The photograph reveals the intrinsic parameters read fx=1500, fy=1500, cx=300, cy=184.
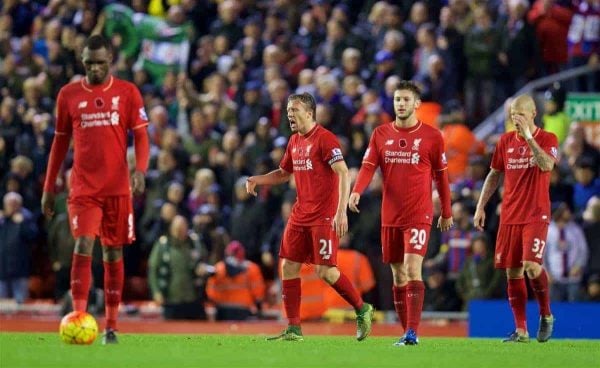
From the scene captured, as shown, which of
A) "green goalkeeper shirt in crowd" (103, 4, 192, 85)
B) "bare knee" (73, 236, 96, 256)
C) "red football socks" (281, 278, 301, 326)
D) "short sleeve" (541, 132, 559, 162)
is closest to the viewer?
"bare knee" (73, 236, 96, 256)

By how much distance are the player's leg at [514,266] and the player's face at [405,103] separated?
1659mm

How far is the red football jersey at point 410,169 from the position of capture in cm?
1466

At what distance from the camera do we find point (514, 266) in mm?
15266

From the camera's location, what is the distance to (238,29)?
2672 centimetres

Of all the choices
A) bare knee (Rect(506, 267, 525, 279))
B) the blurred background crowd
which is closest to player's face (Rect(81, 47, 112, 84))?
bare knee (Rect(506, 267, 525, 279))

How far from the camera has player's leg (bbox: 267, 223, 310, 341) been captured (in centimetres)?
1466

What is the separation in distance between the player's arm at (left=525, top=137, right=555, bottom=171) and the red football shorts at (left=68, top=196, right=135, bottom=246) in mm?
4055

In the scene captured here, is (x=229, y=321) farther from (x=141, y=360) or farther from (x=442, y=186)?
(x=141, y=360)

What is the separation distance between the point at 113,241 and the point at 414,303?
9.65 ft

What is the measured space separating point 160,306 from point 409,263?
9.68 m

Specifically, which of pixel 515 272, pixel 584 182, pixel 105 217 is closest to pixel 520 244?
pixel 515 272

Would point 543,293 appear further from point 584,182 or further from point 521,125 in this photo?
point 584,182

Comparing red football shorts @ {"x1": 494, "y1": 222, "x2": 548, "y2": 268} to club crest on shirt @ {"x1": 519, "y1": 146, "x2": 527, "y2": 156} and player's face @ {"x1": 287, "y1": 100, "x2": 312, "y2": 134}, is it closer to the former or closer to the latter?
club crest on shirt @ {"x1": 519, "y1": 146, "x2": 527, "y2": 156}

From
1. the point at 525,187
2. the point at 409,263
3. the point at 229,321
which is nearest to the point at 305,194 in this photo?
the point at 409,263
